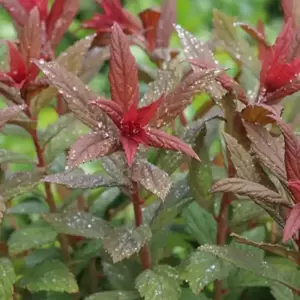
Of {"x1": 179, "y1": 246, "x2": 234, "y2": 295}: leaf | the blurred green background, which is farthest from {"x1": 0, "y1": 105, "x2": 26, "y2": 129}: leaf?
the blurred green background

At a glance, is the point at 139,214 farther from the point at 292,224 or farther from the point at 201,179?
the point at 292,224

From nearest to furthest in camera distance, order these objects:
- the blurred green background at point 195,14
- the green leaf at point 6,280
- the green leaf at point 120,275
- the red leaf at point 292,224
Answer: the red leaf at point 292,224, the green leaf at point 6,280, the green leaf at point 120,275, the blurred green background at point 195,14

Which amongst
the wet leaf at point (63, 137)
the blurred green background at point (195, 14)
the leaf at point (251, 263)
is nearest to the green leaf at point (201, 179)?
the leaf at point (251, 263)

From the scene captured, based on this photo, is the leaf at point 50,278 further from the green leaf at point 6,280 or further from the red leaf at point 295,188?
the red leaf at point 295,188

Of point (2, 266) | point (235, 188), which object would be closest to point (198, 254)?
point (235, 188)

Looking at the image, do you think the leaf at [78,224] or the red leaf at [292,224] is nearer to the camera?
the red leaf at [292,224]

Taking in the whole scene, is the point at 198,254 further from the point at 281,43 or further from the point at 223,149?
the point at 281,43

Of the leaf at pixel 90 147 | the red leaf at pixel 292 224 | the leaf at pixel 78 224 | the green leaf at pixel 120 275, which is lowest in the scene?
the green leaf at pixel 120 275
